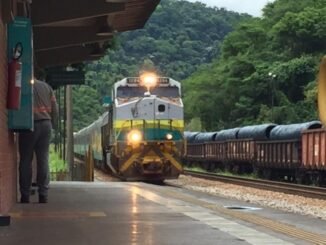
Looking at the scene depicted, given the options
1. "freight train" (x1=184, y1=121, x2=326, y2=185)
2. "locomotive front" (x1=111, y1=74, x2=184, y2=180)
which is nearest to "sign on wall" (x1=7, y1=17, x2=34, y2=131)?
"freight train" (x1=184, y1=121, x2=326, y2=185)

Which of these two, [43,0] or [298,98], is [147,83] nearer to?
[43,0]

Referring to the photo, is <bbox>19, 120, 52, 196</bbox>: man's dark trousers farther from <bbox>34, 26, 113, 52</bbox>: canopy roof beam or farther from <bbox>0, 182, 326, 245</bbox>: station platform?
<bbox>34, 26, 113, 52</bbox>: canopy roof beam

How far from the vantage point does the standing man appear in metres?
→ 10.8

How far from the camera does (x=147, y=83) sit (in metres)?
27.9

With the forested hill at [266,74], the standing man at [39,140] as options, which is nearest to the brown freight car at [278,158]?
the standing man at [39,140]

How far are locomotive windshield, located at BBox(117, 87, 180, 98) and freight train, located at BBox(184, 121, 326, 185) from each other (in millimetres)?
5531

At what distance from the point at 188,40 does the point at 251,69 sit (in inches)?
1552

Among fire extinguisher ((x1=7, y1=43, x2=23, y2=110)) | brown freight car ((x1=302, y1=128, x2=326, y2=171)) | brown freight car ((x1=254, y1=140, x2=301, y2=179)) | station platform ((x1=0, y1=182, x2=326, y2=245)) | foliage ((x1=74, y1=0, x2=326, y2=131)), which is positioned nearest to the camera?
station platform ((x1=0, y1=182, x2=326, y2=245))

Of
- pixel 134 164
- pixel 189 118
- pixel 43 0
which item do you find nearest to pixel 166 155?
pixel 134 164

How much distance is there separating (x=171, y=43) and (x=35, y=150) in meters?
105

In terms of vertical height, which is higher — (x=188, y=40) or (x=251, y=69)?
(x=188, y=40)

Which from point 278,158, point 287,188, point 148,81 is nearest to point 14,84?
point 287,188

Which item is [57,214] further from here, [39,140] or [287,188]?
[287,188]

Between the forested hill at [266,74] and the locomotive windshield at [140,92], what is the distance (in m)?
38.8
